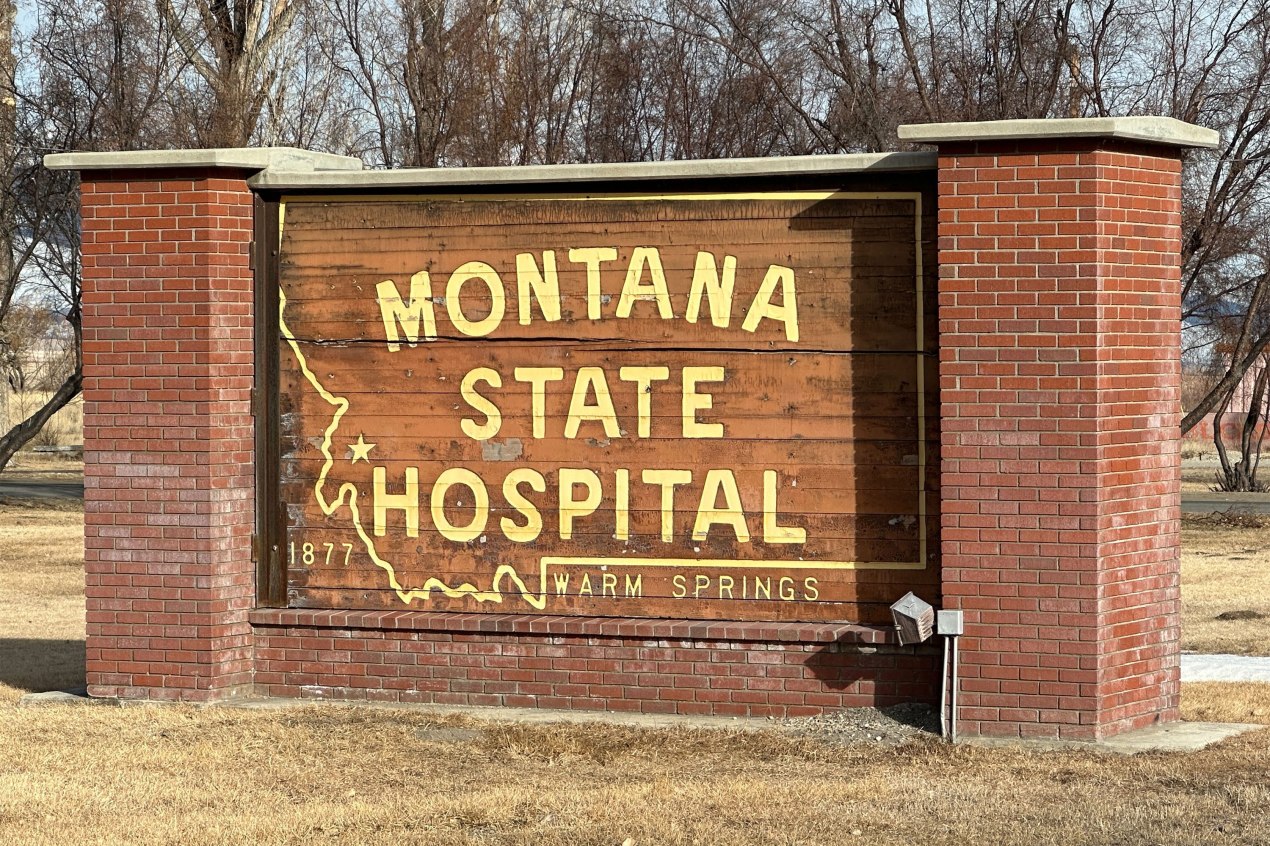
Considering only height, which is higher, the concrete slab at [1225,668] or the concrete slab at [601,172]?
the concrete slab at [601,172]

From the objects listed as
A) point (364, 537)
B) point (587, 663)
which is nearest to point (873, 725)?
point (587, 663)

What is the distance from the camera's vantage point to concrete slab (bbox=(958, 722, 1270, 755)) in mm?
7801

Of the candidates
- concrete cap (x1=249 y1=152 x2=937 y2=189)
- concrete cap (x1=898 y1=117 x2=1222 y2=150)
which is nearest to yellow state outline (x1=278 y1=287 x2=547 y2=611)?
concrete cap (x1=249 y1=152 x2=937 y2=189)

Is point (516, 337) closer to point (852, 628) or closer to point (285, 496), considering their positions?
point (285, 496)

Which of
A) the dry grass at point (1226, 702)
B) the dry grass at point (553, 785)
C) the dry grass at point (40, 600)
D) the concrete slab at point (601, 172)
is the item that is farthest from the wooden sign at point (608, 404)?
the dry grass at point (40, 600)

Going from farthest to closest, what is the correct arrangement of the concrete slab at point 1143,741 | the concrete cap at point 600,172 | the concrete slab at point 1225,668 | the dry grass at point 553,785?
the concrete slab at point 1225,668 < the concrete cap at point 600,172 < the concrete slab at point 1143,741 < the dry grass at point 553,785

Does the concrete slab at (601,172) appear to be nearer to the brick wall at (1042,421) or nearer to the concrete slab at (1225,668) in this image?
the brick wall at (1042,421)

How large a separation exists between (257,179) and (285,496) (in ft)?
5.96

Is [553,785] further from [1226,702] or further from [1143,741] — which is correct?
[1226,702]

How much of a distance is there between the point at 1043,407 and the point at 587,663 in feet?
9.23

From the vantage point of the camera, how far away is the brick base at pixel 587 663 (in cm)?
847

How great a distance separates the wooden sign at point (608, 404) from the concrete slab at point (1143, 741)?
99cm

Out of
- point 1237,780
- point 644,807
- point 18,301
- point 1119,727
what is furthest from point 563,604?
point 18,301

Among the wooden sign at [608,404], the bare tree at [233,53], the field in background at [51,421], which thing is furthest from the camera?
the field in background at [51,421]
